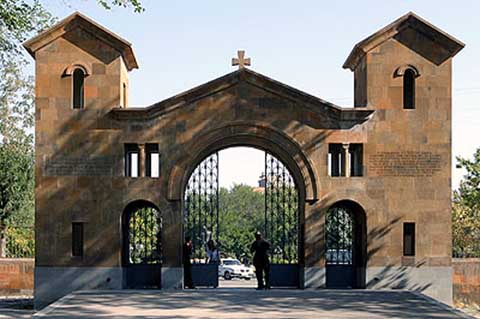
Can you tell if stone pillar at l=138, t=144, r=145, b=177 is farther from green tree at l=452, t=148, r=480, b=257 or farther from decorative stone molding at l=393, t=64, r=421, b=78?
green tree at l=452, t=148, r=480, b=257

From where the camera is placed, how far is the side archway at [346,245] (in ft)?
76.6

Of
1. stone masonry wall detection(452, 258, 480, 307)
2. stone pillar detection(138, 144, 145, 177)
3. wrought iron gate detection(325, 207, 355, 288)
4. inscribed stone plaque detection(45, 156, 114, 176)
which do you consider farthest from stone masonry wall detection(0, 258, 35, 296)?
stone masonry wall detection(452, 258, 480, 307)

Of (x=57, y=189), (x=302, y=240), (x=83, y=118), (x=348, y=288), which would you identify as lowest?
(x=348, y=288)

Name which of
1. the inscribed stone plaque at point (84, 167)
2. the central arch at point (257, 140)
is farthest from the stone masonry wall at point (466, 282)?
the inscribed stone plaque at point (84, 167)

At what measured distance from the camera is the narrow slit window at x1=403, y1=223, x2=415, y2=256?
2314 cm

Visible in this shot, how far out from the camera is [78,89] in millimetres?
23781

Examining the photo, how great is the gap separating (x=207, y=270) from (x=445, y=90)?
8823 millimetres

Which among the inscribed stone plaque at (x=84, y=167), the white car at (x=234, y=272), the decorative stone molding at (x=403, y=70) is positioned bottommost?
the white car at (x=234, y=272)

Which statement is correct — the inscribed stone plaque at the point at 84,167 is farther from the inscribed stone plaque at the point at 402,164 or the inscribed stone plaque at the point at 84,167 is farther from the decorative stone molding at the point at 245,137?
the inscribed stone plaque at the point at 402,164

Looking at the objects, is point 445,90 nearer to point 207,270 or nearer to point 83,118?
point 207,270

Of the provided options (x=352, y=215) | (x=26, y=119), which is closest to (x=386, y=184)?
(x=352, y=215)

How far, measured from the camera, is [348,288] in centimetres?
2341

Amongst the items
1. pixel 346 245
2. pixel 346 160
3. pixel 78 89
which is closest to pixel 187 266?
pixel 346 245

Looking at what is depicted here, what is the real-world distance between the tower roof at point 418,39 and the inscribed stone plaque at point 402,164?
289 centimetres
